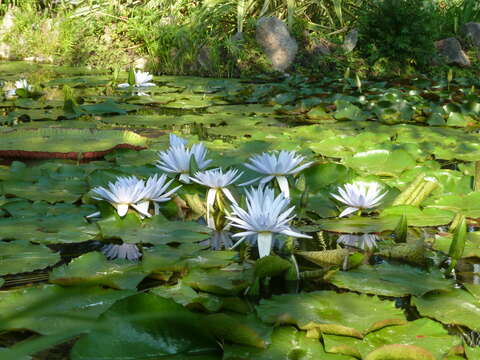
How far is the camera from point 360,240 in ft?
6.13

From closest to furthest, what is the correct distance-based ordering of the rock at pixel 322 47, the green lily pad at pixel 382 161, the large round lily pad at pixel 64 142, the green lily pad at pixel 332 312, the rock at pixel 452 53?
the green lily pad at pixel 332 312 → the green lily pad at pixel 382 161 → the large round lily pad at pixel 64 142 → the rock at pixel 322 47 → the rock at pixel 452 53

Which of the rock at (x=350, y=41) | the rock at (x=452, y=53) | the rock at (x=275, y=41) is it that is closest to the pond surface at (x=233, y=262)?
the rock at (x=275, y=41)

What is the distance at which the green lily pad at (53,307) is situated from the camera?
Result: 1233mm

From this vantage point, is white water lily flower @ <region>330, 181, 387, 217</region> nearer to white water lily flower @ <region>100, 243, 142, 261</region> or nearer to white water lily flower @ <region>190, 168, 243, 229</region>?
white water lily flower @ <region>190, 168, 243, 229</region>

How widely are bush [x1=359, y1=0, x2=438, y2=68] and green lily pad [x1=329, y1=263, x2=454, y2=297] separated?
20.1 ft

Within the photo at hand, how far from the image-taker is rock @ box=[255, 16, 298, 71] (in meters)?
7.52

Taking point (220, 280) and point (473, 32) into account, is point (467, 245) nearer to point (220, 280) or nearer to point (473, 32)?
point (220, 280)

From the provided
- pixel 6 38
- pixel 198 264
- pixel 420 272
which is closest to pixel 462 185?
pixel 420 272

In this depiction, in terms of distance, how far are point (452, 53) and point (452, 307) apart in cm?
765

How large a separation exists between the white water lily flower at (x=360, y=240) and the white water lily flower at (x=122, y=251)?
2.11 ft

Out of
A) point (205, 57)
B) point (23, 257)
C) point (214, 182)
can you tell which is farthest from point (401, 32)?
point (23, 257)

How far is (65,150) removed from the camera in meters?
2.83

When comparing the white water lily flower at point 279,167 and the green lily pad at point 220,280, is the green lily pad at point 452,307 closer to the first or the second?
the green lily pad at point 220,280

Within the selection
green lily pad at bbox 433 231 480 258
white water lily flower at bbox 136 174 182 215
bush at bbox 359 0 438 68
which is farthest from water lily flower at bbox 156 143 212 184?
bush at bbox 359 0 438 68
